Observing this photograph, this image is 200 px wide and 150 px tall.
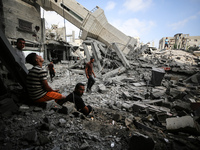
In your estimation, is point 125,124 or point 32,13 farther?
point 32,13

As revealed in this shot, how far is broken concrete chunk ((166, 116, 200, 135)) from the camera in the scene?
1.99 metres

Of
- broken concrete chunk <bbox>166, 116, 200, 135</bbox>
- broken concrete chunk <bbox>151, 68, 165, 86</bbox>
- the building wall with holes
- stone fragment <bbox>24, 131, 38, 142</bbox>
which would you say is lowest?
broken concrete chunk <bbox>166, 116, 200, 135</bbox>

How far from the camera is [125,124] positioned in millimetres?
2395

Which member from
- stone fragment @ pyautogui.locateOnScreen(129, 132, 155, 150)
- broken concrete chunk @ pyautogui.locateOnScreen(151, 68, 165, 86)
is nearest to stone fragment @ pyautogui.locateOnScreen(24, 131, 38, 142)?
stone fragment @ pyautogui.locateOnScreen(129, 132, 155, 150)

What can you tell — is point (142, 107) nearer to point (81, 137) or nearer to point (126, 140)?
point (126, 140)

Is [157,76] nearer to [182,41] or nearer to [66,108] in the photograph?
[66,108]

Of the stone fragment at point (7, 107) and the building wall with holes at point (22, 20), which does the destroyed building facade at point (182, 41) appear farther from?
the stone fragment at point (7, 107)

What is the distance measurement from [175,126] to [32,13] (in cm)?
1606

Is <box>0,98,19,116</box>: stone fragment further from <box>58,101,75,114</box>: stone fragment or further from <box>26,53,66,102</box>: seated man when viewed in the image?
<box>58,101,75,114</box>: stone fragment

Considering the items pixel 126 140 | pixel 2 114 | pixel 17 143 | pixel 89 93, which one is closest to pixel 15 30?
pixel 89 93

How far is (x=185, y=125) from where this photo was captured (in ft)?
6.68

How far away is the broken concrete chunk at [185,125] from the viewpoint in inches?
78.3

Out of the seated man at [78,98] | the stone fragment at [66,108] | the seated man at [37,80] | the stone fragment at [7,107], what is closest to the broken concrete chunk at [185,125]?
the seated man at [78,98]

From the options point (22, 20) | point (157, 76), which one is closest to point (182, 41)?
point (157, 76)
